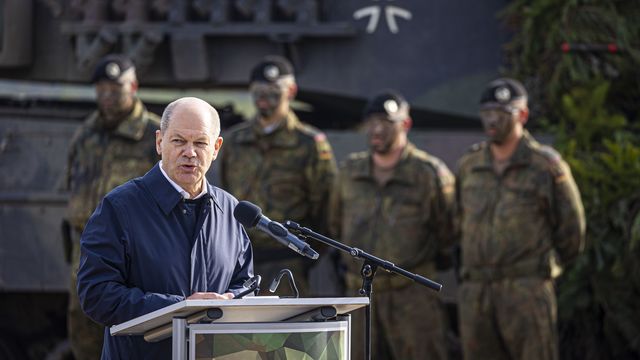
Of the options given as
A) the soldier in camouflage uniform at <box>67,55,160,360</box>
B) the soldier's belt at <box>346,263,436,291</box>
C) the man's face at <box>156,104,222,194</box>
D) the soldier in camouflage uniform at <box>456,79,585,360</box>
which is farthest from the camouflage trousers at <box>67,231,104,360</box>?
the man's face at <box>156,104,222,194</box>

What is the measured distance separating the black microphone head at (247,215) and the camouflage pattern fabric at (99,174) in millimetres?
4777

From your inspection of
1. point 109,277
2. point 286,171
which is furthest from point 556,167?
point 109,277

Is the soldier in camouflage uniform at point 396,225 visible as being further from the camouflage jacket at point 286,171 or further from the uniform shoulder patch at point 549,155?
the uniform shoulder patch at point 549,155

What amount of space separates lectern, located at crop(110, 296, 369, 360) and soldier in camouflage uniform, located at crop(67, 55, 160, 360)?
4886mm

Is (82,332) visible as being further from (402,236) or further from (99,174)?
(402,236)

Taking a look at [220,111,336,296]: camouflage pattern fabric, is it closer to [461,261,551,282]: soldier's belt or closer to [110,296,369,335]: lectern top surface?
[461,261,551,282]: soldier's belt

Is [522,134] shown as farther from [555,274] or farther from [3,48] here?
[3,48]

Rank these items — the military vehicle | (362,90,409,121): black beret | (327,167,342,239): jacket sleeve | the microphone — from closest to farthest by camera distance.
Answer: the microphone
(362,90,409,121): black beret
(327,167,342,239): jacket sleeve
the military vehicle

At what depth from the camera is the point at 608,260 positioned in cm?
894

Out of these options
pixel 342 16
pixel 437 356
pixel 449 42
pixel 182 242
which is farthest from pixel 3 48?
pixel 182 242

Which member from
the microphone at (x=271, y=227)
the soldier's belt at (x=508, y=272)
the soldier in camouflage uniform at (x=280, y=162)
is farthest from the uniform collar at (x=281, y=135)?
the microphone at (x=271, y=227)

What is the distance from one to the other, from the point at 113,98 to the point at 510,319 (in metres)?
Result: 2.85

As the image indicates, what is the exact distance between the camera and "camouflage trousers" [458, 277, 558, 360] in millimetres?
8070

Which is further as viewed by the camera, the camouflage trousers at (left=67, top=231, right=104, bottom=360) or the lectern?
the camouflage trousers at (left=67, top=231, right=104, bottom=360)
